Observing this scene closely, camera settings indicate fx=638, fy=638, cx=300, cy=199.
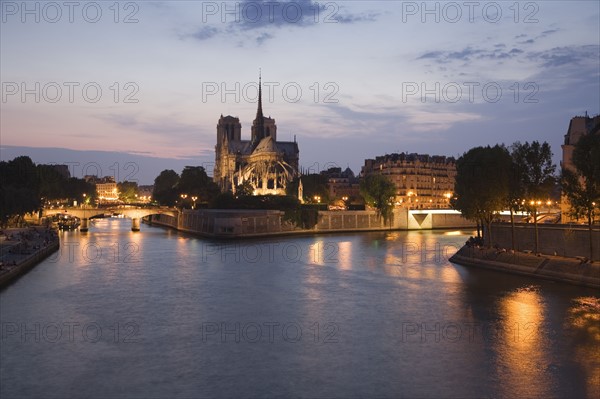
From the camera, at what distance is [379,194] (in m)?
79.9

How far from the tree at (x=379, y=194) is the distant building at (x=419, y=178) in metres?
30.5

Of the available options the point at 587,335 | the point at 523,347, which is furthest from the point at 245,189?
the point at 523,347

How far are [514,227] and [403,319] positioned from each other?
17645 mm

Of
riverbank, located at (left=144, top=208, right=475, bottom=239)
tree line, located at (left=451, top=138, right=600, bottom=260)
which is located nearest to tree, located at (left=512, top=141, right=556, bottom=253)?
tree line, located at (left=451, top=138, right=600, bottom=260)

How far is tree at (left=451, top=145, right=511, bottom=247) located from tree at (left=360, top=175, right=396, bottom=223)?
35.7m

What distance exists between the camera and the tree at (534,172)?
35750mm

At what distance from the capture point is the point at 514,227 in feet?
128

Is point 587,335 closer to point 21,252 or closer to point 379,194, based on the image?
point 21,252

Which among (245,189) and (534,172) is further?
(245,189)

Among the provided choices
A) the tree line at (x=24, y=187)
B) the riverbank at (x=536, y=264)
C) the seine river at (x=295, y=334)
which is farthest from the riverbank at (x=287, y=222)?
the riverbank at (x=536, y=264)

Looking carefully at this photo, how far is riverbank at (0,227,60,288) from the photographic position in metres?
32.9

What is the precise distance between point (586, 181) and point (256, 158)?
3819 inches

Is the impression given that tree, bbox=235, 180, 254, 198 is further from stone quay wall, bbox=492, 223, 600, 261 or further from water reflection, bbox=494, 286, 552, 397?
water reflection, bbox=494, 286, 552, 397

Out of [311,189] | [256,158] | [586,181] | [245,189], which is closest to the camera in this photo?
[586,181]
